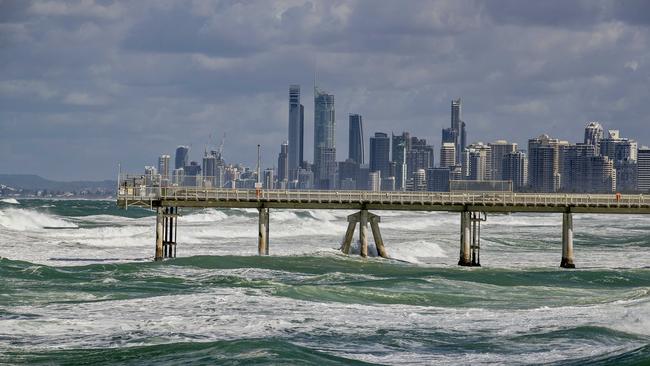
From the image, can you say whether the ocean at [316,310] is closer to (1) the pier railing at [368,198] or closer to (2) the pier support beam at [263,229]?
(2) the pier support beam at [263,229]

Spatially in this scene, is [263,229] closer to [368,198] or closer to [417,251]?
[368,198]

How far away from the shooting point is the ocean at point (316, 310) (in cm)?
3731

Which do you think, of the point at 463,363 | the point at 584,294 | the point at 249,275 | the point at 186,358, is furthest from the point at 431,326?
the point at 249,275

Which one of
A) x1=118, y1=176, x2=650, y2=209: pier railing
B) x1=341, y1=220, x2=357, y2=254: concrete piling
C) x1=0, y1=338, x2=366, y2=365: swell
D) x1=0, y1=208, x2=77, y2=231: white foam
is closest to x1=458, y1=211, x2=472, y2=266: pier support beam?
x1=118, y1=176, x2=650, y2=209: pier railing

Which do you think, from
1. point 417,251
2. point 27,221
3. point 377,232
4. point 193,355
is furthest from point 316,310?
point 27,221

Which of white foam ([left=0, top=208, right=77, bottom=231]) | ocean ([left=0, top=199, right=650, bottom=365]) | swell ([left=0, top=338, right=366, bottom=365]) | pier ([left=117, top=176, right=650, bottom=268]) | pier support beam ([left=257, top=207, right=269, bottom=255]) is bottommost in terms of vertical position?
swell ([left=0, top=338, right=366, bottom=365])

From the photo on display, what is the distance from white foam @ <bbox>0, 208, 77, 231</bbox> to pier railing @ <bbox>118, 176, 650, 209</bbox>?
→ 193 ft

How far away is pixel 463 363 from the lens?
3612 cm

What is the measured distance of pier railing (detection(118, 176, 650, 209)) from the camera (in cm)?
7025

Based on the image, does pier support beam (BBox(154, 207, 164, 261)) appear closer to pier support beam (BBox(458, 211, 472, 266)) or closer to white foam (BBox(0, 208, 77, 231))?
pier support beam (BBox(458, 211, 472, 266))

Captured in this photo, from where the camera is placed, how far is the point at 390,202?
7069 centimetres

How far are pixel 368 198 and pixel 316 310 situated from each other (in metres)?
25.0

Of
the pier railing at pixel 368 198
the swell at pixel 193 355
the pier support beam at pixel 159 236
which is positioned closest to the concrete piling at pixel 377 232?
the pier railing at pixel 368 198

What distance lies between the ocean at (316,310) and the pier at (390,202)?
7.34 feet
